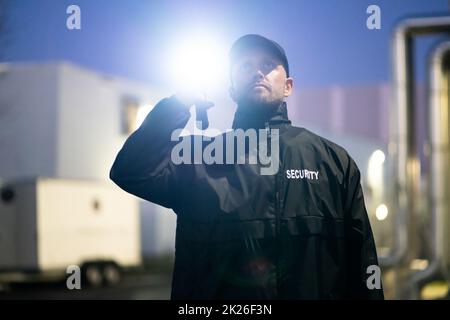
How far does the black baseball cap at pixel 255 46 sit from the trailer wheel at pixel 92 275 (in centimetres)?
1369

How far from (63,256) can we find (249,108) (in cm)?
1266

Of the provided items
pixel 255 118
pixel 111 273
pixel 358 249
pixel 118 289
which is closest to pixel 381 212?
pixel 118 289

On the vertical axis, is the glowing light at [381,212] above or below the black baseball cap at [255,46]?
below

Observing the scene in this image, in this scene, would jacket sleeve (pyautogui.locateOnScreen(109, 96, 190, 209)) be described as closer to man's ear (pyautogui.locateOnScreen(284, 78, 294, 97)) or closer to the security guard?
the security guard

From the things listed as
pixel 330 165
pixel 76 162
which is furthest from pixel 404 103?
pixel 76 162

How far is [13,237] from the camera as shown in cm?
1395

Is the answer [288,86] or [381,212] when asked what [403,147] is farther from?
[288,86]

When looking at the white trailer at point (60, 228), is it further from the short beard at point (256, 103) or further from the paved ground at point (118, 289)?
the short beard at point (256, 103)

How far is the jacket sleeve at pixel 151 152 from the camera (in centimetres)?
228

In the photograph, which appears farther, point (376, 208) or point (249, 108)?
point (376, 208)

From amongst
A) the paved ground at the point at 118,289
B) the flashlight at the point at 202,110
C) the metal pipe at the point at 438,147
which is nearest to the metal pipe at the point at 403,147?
the metal pipe at the point at 438,147

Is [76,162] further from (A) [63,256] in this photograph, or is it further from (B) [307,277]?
(B) [307,277]

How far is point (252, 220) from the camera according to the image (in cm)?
234
